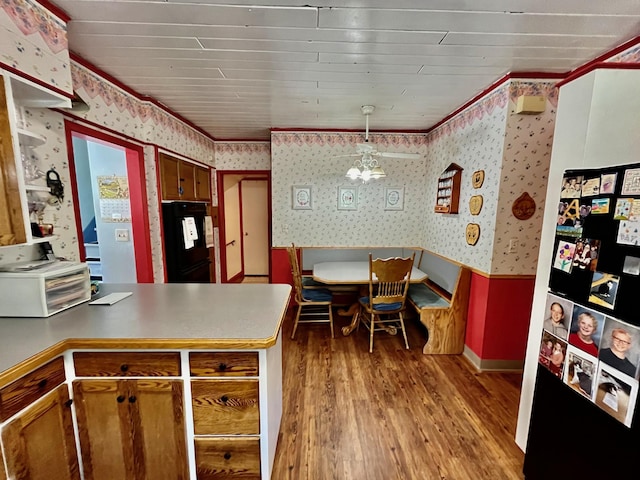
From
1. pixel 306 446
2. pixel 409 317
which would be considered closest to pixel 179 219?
pixel 306 446

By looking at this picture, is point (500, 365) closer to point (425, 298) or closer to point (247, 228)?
point (425, 298)

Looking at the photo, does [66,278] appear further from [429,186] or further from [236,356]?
[429,186]

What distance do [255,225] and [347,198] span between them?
235cm

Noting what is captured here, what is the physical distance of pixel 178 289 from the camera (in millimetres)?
1822

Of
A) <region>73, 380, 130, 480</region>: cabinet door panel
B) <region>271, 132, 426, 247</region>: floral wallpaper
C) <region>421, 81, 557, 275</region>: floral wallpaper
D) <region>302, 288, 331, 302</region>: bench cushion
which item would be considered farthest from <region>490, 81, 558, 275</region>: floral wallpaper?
<region>73, 380, 130, 480</region>: cabinet door panel

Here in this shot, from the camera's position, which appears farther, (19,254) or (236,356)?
(19,254)

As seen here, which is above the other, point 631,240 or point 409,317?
point 631,240

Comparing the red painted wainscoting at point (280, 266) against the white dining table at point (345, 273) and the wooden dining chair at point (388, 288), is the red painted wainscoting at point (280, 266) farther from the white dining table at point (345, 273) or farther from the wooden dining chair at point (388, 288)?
the wooden dining chair at point (388, 288)

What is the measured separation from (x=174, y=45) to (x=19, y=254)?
1.46 metres

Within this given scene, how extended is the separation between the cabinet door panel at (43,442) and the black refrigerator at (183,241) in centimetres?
169

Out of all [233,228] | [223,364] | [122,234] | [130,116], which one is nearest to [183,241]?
[122,234]

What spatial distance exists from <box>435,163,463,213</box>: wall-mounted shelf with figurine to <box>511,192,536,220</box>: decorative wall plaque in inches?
25.7

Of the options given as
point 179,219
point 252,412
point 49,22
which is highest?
point 49,22

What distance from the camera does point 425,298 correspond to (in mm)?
3041
